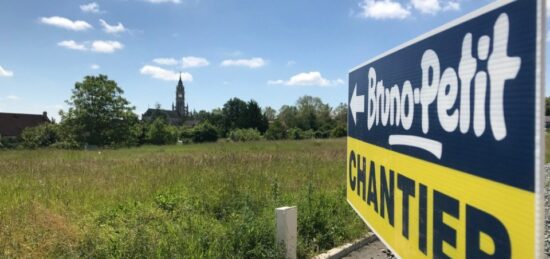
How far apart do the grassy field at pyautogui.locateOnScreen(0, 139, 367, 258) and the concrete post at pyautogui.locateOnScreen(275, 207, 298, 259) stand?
0.47 ft

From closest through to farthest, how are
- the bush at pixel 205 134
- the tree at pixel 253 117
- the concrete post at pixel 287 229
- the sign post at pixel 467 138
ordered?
the sign post at pixel 467 138 < the concrete post at pixel 287 229 < the bush at pixel 205 134 < the tree at pixel 253 117

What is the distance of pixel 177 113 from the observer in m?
142

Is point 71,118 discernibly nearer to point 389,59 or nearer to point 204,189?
point 204,189

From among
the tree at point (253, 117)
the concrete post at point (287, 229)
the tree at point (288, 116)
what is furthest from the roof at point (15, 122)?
the concrete post at point (287, 229)

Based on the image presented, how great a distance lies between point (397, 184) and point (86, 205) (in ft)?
17.9

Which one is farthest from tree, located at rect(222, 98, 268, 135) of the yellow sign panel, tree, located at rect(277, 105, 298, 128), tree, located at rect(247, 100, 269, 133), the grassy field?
the yellow sign panel

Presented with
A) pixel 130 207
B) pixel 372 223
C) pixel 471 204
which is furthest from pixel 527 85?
pixel 130 207

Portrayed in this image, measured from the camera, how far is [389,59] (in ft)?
7.52

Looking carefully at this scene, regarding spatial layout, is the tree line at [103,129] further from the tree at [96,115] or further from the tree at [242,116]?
the tree at [242,116]

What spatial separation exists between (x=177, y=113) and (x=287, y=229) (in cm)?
14260

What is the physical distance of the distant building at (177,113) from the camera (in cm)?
12506

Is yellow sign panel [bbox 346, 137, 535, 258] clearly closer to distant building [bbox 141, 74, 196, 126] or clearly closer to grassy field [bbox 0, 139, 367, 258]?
grassy field [bbox 0, 139, 367, 258]

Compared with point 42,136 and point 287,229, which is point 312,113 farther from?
point 287,229

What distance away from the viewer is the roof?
2982 inches
